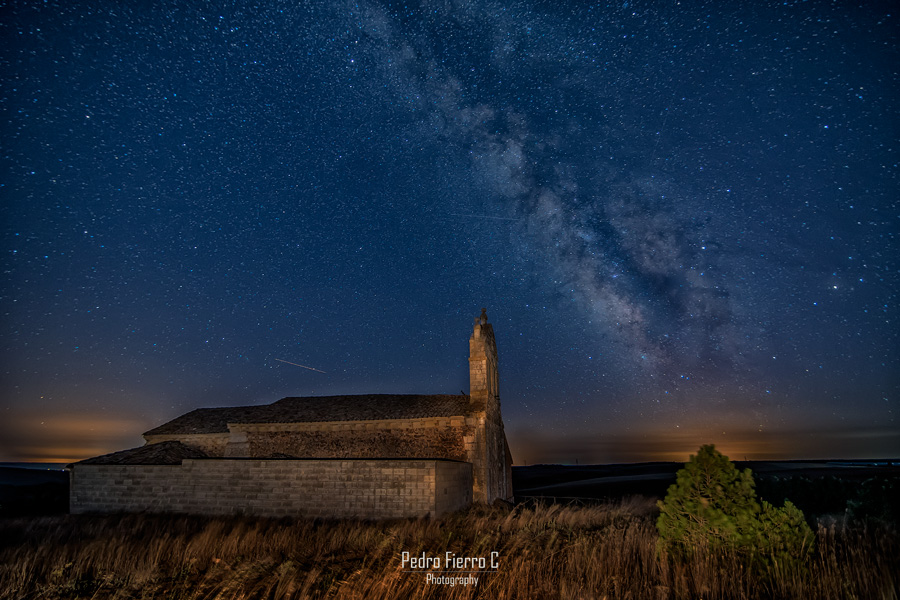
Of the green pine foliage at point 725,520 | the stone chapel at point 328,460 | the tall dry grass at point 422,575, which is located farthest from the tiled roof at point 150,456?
the green pine foliage at point 725,520

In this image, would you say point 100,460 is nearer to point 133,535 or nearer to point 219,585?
point 133,535

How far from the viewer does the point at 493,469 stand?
23438 millimetres

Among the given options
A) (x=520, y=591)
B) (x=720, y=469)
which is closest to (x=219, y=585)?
(x=520, y=591)

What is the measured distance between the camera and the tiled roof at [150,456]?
2134 cm

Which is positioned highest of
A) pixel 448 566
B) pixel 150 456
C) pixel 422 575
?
pixel 422 575

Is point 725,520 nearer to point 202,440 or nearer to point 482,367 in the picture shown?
point 482,367

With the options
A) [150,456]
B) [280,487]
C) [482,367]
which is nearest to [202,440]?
[150,456]

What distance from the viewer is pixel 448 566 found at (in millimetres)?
8328

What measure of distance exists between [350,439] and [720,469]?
18.8 m

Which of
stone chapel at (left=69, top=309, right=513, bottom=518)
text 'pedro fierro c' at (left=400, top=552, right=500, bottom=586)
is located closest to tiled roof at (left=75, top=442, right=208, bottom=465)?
stone chapel at (left=69, top=309, right=513, bottom=518)

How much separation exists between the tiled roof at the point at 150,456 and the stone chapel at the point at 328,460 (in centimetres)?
8

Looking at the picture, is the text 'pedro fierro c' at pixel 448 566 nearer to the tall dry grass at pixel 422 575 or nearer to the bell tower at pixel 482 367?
the tall dry grass at pixel 422 575

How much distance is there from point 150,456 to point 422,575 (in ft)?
68.2

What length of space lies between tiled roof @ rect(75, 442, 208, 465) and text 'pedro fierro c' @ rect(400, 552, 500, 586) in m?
17.7
